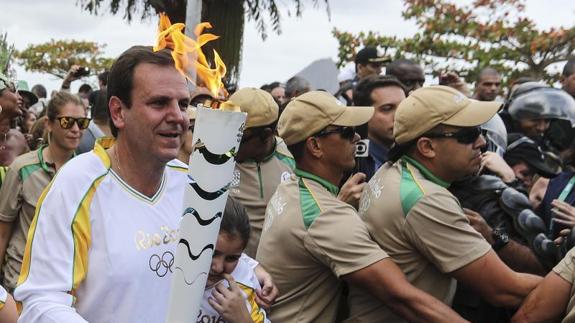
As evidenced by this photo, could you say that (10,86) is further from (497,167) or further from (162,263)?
(497,167)

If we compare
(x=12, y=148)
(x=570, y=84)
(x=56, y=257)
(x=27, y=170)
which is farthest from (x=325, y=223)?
(x=570, y=84)

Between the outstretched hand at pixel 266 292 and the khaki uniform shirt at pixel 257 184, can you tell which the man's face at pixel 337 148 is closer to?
the outstretched hand at pixel 266 292

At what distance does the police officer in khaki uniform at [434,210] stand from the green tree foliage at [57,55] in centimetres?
3869

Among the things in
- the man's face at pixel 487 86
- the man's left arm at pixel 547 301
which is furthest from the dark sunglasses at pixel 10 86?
the man's face at pixel 487 86

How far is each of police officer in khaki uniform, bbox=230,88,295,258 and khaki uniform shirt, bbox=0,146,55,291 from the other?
142 centimetres

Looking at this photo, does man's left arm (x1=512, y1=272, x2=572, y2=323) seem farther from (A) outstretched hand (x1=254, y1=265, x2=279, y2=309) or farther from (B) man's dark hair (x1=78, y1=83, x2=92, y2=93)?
(B) man's dark hair (x1=78, y1=83, x2=92, y2=93)

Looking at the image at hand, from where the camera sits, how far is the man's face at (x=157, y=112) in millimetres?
3084

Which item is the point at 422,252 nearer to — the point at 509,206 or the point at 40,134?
the point at 509,206

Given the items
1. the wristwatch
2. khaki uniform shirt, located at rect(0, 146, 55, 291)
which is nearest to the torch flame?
the wristwatch

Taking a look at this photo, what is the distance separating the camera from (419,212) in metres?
3.88

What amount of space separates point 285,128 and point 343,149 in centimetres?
33

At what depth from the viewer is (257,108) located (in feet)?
18.9

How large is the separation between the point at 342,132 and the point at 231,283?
1.18m

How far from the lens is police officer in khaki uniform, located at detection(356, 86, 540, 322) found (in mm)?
3822
